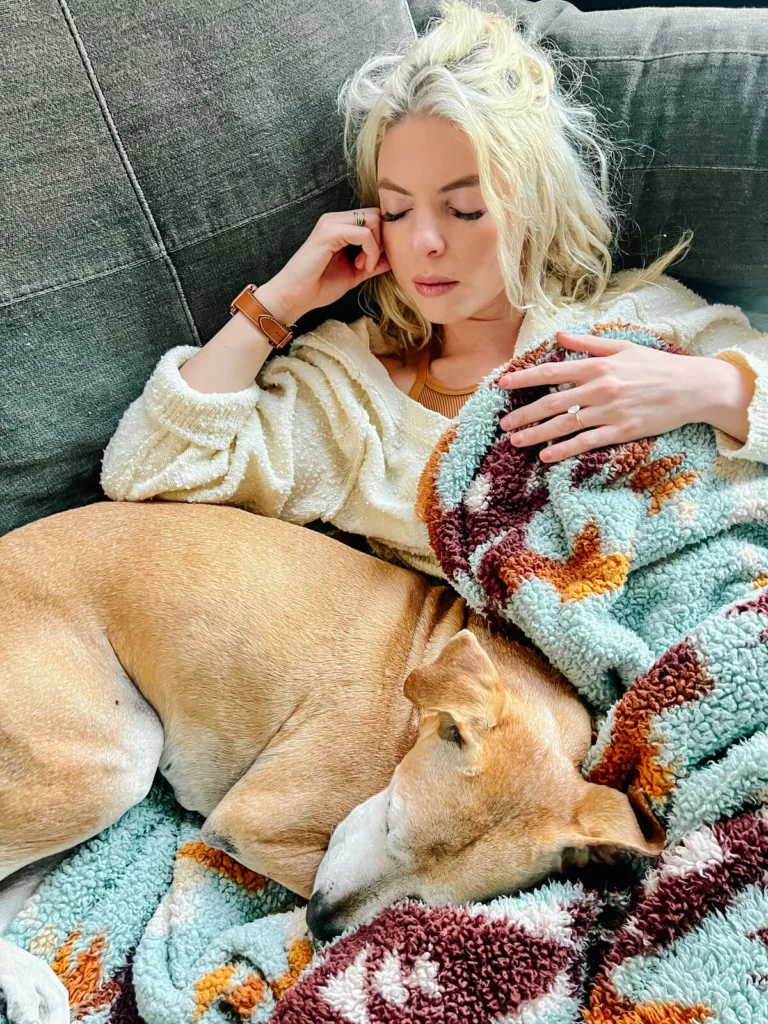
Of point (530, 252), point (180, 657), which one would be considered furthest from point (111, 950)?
point (530, 252)

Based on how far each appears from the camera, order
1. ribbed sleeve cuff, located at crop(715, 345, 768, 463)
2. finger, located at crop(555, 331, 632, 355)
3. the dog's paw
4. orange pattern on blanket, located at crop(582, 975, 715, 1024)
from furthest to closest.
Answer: finger, located at crop(555, 331, 632, 355), ribbed sleeve cuff, located at crop(715, 345, 768, 463), the dog's paw, orange pattern on blanket, located at crop(582, 975, 715, 1024)

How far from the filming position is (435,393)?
6.25 feet

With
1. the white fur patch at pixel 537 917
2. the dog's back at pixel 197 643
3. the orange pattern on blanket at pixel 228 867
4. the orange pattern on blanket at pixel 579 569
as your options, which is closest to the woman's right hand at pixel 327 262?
the dog's back at pixel 197 643

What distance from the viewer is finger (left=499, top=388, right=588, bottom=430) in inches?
59.7

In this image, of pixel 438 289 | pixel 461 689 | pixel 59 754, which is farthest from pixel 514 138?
pixel 59 754

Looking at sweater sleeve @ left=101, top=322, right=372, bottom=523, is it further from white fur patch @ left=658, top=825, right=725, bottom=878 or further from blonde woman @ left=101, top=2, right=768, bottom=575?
white fur patch @ left=658, top=825, right=725, bottom=878

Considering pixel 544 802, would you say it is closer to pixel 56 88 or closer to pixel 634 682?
pixel 634 682

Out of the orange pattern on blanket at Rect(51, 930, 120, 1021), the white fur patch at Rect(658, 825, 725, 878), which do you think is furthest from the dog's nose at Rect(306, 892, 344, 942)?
the white fur patch at Rect(658, 825, 725, 878)

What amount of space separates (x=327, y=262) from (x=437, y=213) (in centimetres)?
25

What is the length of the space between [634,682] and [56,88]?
1476 millimetres

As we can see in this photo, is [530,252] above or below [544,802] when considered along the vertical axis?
above

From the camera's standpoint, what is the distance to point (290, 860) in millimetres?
1389

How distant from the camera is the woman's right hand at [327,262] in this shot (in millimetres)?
1707

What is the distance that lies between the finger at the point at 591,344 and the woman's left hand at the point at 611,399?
0.01 m
